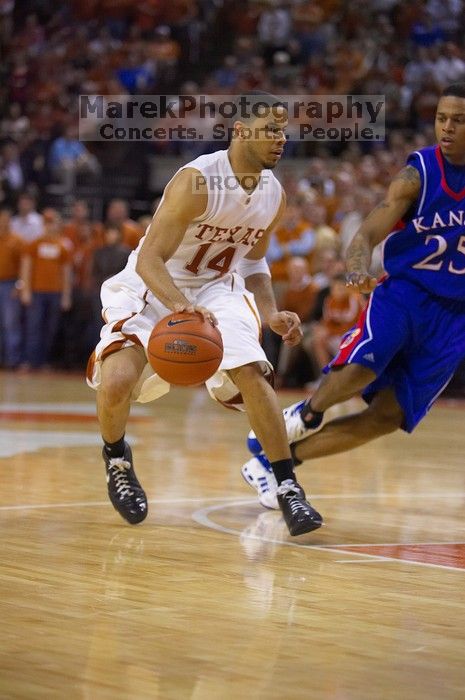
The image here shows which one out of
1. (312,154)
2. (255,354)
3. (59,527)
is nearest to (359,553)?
(255,354)

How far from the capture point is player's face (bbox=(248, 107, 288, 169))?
530 cm

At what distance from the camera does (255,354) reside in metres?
5.26

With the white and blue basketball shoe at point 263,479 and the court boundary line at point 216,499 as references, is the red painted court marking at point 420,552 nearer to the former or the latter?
the white and blue basketball shoe at point 263,479

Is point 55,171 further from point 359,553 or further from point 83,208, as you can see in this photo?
point 359,553

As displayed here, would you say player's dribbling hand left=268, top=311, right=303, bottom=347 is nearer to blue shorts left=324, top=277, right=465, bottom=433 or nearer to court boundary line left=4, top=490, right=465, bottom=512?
blue shorts left=324, top=277, right=465, bottom=433

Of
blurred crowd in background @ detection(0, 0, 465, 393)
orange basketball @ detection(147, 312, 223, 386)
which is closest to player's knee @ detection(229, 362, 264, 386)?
orange basketball @ detection(147, 312, 223, 386)

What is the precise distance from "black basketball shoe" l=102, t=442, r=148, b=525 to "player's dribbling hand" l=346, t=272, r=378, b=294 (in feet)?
3.98

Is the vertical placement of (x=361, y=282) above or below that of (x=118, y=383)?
above

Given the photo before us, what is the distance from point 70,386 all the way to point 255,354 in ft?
29.3

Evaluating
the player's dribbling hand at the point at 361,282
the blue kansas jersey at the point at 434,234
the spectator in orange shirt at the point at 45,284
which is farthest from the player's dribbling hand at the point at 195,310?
the spectator in orange shirt at the point at 45,284

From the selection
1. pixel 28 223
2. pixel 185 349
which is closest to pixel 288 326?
pixel 185 349

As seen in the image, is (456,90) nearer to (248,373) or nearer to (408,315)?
(408,315)

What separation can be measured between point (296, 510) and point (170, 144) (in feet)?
43.1

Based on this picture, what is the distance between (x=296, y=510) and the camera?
205 inches
